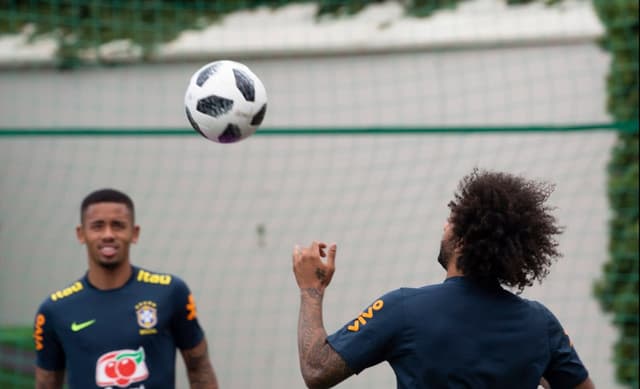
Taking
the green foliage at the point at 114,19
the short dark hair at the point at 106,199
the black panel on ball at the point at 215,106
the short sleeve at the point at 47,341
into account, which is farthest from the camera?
the green foliage at the point at 114,19

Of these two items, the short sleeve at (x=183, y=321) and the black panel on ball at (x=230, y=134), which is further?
the short sleeve at (x=183, y=321)

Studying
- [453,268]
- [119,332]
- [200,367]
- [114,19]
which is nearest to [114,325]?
[119,332]

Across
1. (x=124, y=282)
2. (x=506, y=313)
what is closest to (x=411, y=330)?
(x=506, y=313)

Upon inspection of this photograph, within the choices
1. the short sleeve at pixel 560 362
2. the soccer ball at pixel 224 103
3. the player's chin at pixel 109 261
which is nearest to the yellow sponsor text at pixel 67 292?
the player's chin at pixel 109 261

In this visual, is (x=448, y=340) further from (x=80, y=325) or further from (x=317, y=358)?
(x=80, y=325)

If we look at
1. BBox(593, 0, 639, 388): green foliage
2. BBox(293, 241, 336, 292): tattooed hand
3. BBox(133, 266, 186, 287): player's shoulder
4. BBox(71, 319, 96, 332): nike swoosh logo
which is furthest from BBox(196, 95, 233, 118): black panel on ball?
BBox(593, 0, 639, 388): green foliage

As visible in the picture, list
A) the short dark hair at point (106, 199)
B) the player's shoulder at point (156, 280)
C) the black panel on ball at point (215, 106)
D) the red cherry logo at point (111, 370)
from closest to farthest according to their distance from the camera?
the black panel on ball at point (215, 106)
the red cherry logo at point (111, 370)
the player's shoulder at point (156, 280)
the short dark hair at point (106, 199)

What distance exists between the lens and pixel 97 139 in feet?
26.0

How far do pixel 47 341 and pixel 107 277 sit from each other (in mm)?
371

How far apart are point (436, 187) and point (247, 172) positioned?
53.2 inches

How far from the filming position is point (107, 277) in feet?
15.8

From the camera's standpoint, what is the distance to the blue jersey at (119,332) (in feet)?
15.2

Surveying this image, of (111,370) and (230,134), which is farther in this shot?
(111,370)

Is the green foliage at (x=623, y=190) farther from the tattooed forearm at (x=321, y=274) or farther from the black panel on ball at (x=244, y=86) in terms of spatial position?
the tattooed forearm at (x=321, y=274)
